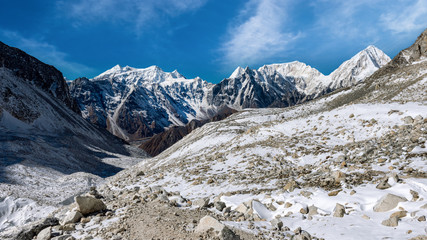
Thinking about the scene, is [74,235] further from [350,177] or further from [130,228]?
[350,177]

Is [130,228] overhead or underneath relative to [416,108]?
underneath

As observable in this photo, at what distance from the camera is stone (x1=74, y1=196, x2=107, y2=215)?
28.2ft

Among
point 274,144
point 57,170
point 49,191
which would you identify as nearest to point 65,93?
point 57,170

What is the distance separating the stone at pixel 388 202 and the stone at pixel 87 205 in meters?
9.06

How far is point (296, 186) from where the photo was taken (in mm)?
9375

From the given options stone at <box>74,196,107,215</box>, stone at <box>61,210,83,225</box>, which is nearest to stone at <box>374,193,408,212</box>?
stone at <box>74,196,107,215</box>

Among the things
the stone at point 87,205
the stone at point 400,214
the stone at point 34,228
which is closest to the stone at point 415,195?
→ the stone at point 400,214

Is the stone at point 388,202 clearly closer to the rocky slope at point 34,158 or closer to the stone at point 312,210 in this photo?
the stone at point 312,210

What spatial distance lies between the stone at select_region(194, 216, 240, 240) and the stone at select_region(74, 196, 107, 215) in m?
4.64

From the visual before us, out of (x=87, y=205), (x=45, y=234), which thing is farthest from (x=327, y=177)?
(x=45, y=234)

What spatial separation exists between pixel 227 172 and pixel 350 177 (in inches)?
282

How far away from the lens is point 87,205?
870 cm

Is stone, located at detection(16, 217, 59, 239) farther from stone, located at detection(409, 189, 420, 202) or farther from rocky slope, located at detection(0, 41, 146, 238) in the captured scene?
rocky slope, located at detection(0, 41, 146, 238)

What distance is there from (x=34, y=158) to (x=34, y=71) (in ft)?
358
